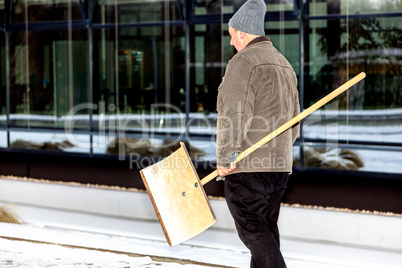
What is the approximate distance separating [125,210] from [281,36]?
10.3ft

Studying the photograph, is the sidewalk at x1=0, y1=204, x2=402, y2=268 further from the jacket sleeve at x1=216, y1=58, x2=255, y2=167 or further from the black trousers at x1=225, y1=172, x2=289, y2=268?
the jacket sleeve at x1=216, y1=58, x2=255, y2=167

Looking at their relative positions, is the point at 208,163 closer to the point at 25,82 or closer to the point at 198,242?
the point at 198,242

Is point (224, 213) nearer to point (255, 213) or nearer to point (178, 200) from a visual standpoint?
point (178, 200)

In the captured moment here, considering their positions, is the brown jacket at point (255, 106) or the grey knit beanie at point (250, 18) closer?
the brown jacket at point (255, 106)

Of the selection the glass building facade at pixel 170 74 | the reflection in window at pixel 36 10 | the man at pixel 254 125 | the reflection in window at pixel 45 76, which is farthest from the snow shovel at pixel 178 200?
the reflection in window at pixel 36 10

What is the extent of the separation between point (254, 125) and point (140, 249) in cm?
228

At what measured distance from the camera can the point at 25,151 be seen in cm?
1138

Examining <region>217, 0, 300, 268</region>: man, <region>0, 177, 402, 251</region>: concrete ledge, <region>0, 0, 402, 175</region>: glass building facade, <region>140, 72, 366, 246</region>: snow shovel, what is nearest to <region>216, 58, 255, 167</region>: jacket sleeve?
<region>217, 0, 300, 268</region>: man

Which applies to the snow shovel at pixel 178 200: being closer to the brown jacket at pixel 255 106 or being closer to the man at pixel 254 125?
the man at pixel 254 125

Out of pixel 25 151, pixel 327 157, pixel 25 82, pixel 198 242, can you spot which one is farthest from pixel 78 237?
pixel 25 82

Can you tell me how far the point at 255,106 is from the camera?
4.14m

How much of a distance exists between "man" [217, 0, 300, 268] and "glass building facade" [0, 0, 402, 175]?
484cm

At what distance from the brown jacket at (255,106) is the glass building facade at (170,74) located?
4.81 m

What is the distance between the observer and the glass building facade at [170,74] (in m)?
9.28
